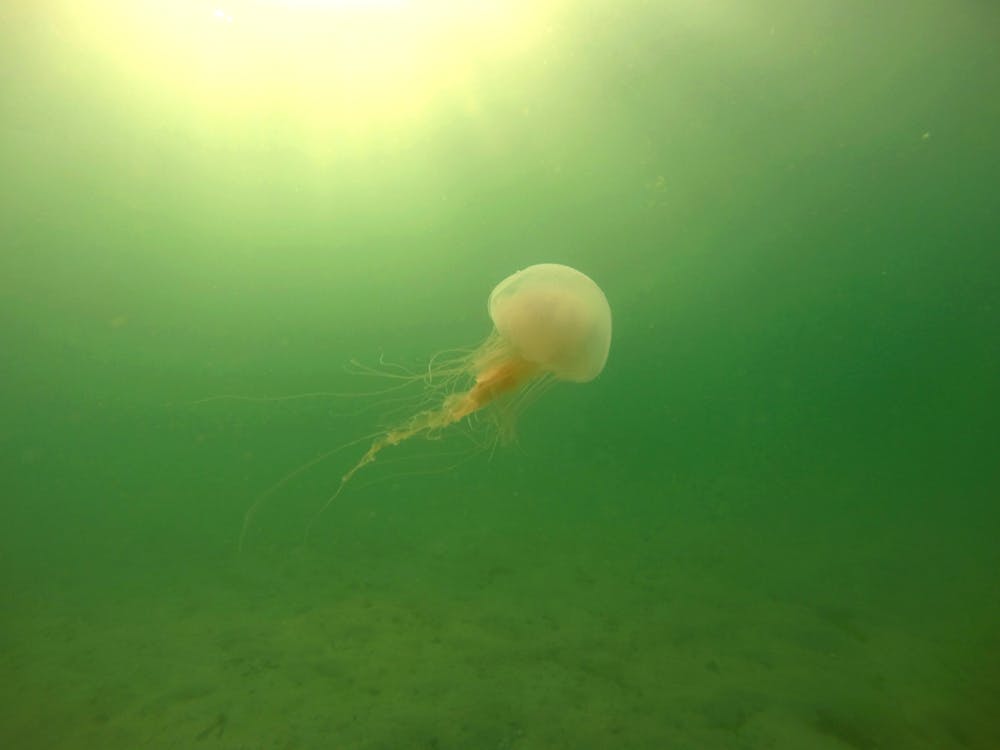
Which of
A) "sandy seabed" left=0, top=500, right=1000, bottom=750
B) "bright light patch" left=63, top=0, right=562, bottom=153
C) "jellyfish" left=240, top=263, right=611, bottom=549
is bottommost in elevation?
"sandy seabed" left=0, top=500, right=1000, bottom=750

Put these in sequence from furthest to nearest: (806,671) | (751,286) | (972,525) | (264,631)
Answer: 1. (751,286)
2. (972,525)
3. (264,631)
4. (806,671)

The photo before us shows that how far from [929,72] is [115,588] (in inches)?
518

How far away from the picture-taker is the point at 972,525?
9891 mm

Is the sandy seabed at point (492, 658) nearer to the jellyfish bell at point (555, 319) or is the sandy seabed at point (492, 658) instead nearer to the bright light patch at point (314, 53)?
the jellyfish bell at point (555, 319)

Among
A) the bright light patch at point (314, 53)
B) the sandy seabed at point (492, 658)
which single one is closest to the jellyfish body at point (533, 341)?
the sandy seabed at point (492, 658)

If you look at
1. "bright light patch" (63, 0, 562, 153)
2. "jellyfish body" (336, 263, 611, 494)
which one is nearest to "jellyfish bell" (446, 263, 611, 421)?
"jellyfish body" (336, 263, 611, 494)

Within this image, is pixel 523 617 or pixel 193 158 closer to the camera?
pixel 523 617

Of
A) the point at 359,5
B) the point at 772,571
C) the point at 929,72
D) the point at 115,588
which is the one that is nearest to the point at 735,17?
the point at 929,72

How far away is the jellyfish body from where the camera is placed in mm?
3779

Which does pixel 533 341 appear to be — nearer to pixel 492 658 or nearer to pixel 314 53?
pixel 492 658

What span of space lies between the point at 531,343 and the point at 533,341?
2 cm

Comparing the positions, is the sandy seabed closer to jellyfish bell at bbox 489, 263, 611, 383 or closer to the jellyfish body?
the jellyfish body

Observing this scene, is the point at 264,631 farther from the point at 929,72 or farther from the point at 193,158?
the point at 929,72

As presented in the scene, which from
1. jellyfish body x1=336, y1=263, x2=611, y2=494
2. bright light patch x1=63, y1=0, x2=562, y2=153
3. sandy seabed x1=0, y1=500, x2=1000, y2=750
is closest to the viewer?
sandy seabed x1=0, y1=500, x2=1000, y2=750
